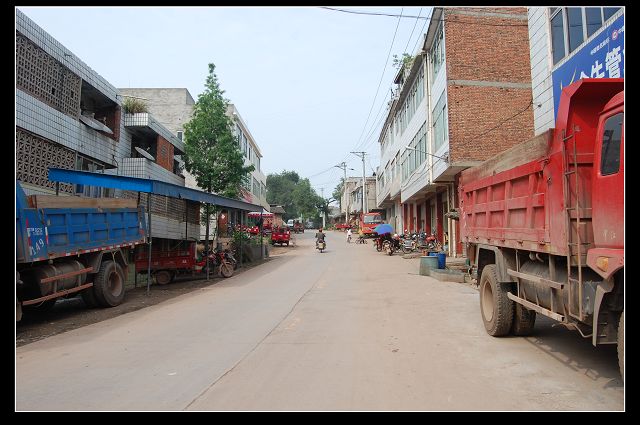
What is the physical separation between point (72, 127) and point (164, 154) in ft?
23.7

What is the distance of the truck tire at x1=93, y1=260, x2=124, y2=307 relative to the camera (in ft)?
31.8

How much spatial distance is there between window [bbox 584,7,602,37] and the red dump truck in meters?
5.56

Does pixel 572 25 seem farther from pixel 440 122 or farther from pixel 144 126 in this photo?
pixel 144 126

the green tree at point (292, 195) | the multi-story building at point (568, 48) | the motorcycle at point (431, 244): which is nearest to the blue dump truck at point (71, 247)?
the multi-story building at point (568, 48)

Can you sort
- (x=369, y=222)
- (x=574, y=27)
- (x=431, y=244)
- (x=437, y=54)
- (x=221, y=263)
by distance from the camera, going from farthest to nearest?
1. (x=369, y=222)
2. (x=431, y=244)
3. (x=437, y=54)
4. (x=221, y=263)
5. (x=574, y=27)

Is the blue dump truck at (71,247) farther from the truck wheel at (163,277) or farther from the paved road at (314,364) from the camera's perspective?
the truck wheel at (163,277)

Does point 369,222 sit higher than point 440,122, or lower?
lower

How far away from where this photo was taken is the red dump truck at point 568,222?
3.88m

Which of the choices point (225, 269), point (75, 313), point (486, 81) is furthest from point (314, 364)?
point (486, 81)

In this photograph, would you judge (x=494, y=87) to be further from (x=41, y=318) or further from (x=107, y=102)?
(x=41, y=318)

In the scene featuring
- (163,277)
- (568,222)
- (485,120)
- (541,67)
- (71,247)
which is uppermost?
(541,67)

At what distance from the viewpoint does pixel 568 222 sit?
14.4 feet

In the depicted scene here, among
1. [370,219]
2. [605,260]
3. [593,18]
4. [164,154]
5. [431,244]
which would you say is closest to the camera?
[605,260]

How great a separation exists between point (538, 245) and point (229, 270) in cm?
1257
